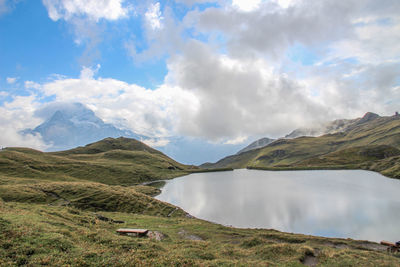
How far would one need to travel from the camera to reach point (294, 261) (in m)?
19.6

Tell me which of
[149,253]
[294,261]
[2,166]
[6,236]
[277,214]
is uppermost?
[2,166]

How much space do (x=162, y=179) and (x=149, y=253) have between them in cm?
14812

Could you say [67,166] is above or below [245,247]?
above

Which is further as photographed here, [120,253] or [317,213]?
[317,213]

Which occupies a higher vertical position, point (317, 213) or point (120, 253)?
point (120, 253)

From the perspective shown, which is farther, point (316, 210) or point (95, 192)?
A: point (95, 192)

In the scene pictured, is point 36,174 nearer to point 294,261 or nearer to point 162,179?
point 162,179

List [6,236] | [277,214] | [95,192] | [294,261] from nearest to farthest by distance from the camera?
[6,236] < [294,261] < [277,214] < [95,192]

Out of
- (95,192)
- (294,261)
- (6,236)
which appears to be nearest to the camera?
(6,236)

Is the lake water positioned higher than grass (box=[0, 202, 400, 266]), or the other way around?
grass (box=[0, 202, 400, 266])

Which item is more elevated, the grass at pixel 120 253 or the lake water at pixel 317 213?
the grass at pixel 120 253

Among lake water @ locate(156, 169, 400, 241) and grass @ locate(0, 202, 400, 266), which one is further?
lake water @ locate(156, 169, 400, 241)

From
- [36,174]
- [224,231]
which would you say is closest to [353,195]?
[224,231]

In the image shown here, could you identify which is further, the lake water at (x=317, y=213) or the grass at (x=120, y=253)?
the lake water at (x=317, y=213)
